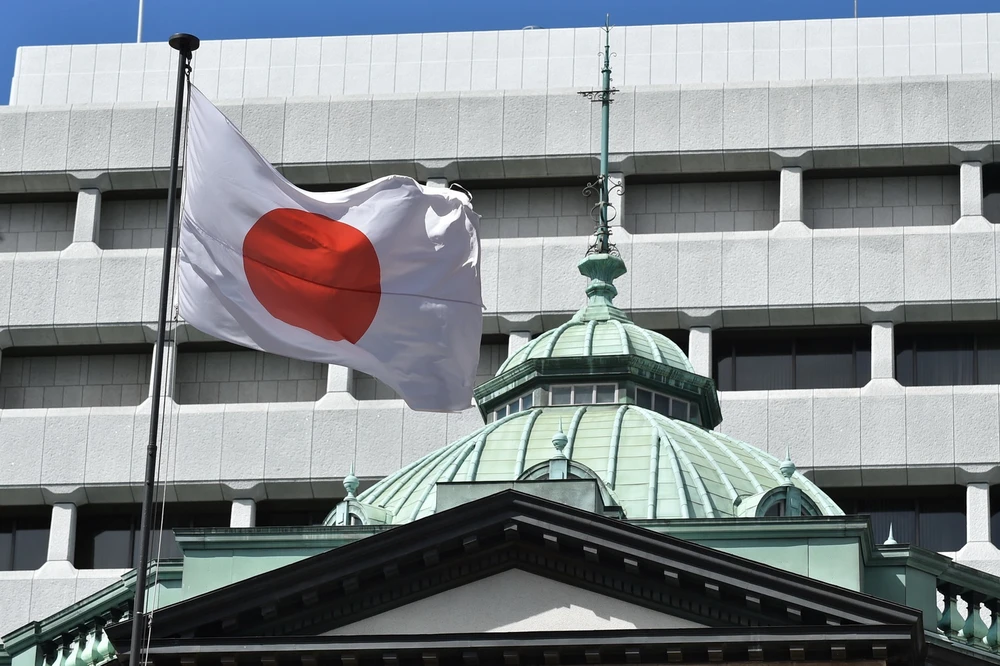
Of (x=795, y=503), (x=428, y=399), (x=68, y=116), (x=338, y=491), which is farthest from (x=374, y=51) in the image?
(x=428, y=399)

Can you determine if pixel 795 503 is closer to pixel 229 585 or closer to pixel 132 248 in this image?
pixel 229 585

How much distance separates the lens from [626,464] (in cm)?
4956

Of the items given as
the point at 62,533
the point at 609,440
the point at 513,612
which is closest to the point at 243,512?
the point at 62,533

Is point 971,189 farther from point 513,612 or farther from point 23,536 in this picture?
point 513,612

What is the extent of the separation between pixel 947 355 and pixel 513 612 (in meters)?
31.6

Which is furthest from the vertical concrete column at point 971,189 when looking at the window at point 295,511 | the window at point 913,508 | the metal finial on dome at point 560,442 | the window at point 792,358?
the metal finial on dome at point 560,442

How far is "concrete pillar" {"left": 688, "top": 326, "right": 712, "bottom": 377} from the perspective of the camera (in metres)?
71.1

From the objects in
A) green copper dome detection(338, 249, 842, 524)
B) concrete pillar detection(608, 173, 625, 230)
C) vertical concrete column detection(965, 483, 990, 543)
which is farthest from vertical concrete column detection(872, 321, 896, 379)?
green copper dome detection(338, 249, 842, 524)

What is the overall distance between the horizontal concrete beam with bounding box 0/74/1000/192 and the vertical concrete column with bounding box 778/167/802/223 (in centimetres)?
34

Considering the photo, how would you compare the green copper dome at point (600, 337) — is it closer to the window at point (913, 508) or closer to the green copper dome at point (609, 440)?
the green copper dome at point (609, 440)

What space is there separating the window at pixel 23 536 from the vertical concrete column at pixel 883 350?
22.2 meters

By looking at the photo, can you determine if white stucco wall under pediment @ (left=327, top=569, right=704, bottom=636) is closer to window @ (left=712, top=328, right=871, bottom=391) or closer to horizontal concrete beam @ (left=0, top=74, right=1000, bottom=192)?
window @ (left=712, top=328, right=871, bottom=391)

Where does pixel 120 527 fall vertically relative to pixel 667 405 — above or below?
below

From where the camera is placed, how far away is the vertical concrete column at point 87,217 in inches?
2980
